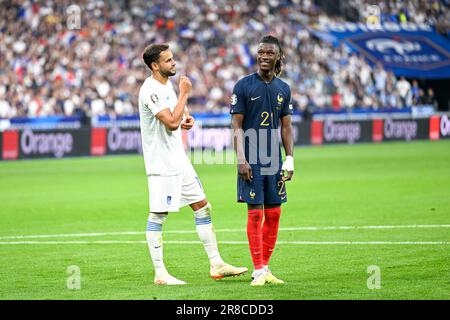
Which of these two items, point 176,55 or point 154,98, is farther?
point 176,55

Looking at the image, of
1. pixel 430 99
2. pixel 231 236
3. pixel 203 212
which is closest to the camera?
pixel 203 212

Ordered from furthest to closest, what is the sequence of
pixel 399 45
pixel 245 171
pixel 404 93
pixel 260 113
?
pixel 399 45, pixel 404 93, pixel 260 113, pixel 245 171

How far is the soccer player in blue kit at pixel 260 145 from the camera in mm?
10586

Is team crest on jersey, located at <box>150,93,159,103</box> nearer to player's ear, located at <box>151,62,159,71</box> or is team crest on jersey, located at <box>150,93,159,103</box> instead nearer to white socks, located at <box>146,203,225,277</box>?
player's ear, located at <box>151,62,159,71</box>

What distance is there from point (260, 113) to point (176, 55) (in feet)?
107

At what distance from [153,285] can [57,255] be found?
3036 millimetres

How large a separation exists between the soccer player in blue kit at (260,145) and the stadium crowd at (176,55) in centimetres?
2655

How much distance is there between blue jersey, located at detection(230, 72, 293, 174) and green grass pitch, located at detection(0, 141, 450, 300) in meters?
1.32

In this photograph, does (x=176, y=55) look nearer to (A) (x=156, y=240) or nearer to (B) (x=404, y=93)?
(B) (x=404, y=93)

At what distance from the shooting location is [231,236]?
15.4 meters

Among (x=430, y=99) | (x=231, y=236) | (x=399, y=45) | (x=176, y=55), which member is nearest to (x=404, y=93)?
(x=430, y=99)

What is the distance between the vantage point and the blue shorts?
418 inches

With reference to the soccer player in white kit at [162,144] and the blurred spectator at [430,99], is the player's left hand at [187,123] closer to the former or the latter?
the soccer player in white kit at [162,144]

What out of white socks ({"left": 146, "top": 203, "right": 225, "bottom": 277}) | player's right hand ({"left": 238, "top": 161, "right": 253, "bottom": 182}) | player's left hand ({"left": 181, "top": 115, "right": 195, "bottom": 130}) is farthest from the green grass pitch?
player's left hand ({"left": 181, "top": 115, "right": 195, "bottom": 130})
